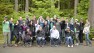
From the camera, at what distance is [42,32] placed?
19.9m

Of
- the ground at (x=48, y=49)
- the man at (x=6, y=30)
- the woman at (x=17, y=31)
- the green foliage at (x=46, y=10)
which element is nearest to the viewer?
the ground at (x=48, y=49)

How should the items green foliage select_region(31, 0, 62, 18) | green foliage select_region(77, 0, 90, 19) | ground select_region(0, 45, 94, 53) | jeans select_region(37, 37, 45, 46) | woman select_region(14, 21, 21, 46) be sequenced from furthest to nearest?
green foliage select_region(77, 0, 90, 19)
green foliage select_region(31, 0, 62, 18)
woman select_region(14, 21, 21, 46)
jeans select_region(37, 37, 45, 46)
ground select_region(0, 45, 94, 53)

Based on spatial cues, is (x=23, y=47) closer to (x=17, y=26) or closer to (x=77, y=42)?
(x=17, y=26)

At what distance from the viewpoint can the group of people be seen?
1984 centimetres

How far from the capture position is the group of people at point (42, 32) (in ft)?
65.1

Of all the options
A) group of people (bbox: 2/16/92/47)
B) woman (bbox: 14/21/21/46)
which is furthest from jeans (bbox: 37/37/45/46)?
woman (bbox: 14/21/21/46)

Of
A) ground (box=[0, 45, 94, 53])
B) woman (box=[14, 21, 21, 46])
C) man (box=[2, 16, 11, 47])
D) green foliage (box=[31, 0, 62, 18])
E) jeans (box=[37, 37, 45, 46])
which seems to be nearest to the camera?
ground (box=[0, 45, 94, 53])

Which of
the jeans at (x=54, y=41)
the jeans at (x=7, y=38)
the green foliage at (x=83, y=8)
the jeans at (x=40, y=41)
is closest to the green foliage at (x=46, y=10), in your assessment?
the jeans at (x=54, y=41)

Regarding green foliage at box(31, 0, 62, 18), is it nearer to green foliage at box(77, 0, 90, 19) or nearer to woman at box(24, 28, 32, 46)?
woman at box(24, 28, 32, 46)

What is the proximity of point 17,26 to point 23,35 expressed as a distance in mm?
756

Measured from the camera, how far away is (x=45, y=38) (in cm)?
2047

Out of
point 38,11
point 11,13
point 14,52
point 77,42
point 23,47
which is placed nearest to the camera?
point 14,52

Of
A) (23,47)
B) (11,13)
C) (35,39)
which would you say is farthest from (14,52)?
(11,13)

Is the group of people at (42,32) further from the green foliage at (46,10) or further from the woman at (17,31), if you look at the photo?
the green foliage at (46,10)
